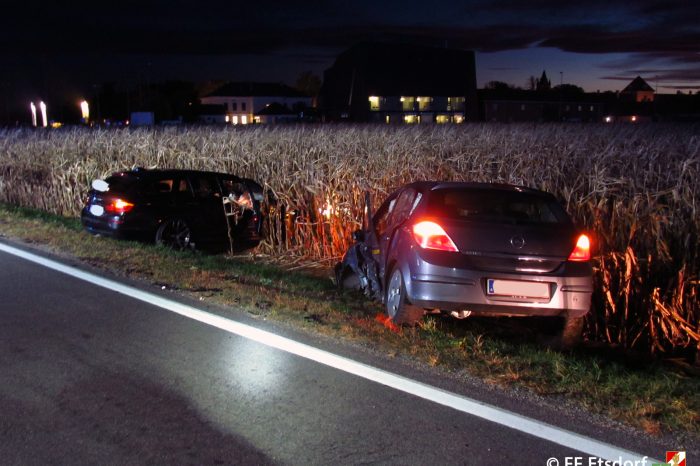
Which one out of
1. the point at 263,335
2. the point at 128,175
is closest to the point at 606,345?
the point at 263,335

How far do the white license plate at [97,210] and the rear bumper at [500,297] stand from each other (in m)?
7.58

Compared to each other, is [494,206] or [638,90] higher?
[638,90]

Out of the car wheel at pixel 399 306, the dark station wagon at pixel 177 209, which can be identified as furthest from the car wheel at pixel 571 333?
the dark station wagon at pixel 177 209

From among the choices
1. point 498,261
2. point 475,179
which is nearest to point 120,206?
point 475,179

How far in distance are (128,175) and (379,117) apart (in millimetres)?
77896

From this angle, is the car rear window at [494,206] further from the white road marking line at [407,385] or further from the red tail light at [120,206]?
the red tail light at [120,206]

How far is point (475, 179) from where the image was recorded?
421 inches

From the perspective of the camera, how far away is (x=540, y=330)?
7617 mm

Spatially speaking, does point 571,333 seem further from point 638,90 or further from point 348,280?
point 638,90

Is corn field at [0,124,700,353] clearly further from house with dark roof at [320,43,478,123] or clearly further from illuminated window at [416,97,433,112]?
illuminated window at [416,97,433,112]

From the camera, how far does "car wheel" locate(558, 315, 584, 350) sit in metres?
6.66

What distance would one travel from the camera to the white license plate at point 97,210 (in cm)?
1200

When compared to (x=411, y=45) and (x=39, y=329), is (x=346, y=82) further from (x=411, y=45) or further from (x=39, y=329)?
(x=39, y=329)

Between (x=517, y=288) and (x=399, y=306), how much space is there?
121cm
